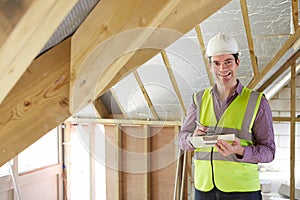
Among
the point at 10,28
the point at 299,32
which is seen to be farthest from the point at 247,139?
the point at 299,32

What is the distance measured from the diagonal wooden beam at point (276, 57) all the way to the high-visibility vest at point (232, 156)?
177 cm

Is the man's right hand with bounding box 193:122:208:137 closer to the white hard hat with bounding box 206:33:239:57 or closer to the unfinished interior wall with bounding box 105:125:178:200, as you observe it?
the white hard hat with bounding box 206:33:239:57

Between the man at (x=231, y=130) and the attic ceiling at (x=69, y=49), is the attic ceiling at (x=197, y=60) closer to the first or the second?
the man at (x=231, y=130)

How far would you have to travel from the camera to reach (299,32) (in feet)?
9.86

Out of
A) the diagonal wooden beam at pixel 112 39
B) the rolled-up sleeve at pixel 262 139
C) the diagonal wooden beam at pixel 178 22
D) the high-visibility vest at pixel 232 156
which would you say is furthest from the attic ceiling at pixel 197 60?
the diagonal wooden beam at pixel 112 39

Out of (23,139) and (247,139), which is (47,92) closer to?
(23,139)

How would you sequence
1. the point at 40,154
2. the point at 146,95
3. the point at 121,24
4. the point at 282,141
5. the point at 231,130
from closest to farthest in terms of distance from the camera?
1. the point at 121,24
2. the point at 231,130
3. the point at 146,95
4. the point at 40,154
5. the point at 282,141

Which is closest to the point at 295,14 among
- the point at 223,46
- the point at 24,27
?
the point at 223,46

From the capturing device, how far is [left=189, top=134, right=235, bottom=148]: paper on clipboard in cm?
143

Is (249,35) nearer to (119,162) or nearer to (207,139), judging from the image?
(207,139)

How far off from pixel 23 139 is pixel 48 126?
89mm

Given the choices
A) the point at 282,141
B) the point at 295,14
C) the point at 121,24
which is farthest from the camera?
the point at 282,141

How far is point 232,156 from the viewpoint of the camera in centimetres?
158

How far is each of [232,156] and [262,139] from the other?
0.16 m
